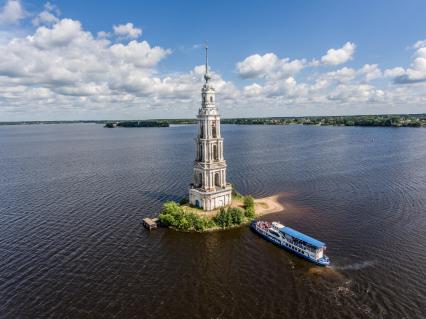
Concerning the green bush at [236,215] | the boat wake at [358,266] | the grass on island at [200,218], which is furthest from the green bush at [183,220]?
the boat wake at [358,266]

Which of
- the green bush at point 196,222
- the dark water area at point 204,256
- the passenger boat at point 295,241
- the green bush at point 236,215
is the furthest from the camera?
the green bush at point 236,215

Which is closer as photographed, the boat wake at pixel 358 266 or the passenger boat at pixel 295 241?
the boat wake at pixel 358 266

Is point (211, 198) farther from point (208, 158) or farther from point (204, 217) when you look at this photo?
point (208, 158)

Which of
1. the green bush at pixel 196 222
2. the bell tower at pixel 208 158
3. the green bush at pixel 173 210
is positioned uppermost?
the bell tower at pixel 208 158

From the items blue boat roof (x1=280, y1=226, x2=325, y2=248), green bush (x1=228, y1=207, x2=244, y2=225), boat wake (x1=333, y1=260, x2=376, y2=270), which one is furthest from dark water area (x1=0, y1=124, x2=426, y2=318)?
blue boat roof (x1=280, y1=226, x2=325, y2=248)

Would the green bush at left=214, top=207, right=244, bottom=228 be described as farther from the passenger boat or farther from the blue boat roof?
the blue boat roof

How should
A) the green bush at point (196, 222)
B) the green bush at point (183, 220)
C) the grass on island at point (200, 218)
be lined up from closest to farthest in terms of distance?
the green bush at point (196, 222)
the green bush at point (183, 220)
the grass on island at point (200, 218)

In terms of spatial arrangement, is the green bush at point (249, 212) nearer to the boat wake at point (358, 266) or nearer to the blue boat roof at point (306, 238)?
the blue boat roof at point (306, 238)
